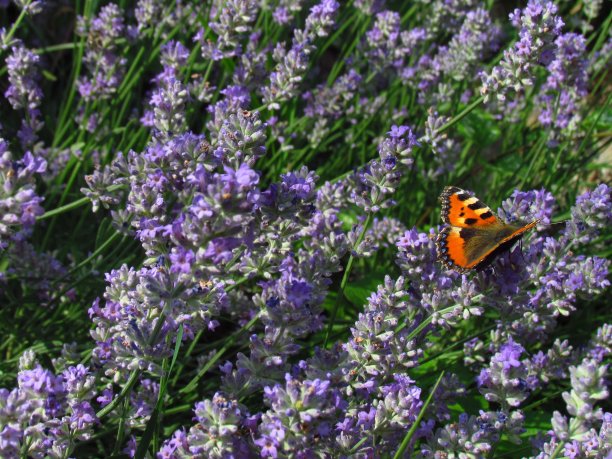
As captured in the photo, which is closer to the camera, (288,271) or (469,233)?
(288,271)

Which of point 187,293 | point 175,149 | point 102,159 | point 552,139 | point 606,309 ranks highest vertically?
point 175,149

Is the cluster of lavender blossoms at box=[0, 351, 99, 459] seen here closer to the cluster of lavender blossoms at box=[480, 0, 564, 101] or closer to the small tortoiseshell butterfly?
the small tortoiseshell butterfly

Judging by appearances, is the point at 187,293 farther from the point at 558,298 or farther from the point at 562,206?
the point at 562,206

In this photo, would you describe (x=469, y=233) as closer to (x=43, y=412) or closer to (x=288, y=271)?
(x=288, y=271)

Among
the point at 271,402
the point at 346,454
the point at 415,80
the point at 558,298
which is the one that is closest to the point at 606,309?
the point at 558,298

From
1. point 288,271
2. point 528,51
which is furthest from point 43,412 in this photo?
point 528,51

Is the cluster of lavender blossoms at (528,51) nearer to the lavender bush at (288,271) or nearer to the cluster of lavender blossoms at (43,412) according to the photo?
the lavender bush at (288,271)
